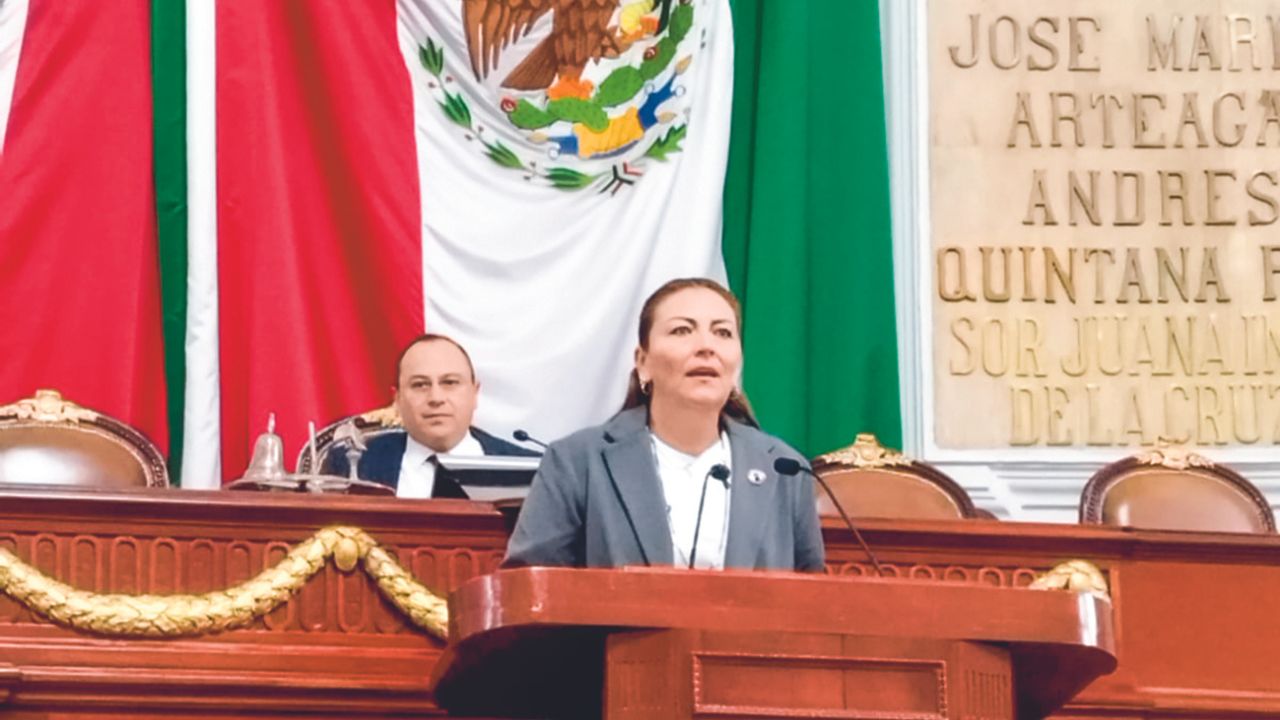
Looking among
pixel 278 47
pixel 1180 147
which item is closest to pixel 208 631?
pixel 278 47

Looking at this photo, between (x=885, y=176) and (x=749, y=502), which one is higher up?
(x=885, y=176)

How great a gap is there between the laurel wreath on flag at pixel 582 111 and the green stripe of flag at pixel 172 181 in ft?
2.24

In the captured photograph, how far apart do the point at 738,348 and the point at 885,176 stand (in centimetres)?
303

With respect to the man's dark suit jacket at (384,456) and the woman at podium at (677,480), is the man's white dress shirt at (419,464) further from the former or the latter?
the woman at podium at (677,480)

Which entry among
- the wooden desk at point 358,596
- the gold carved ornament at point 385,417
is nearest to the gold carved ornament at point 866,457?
the wooden desk at point 358,596

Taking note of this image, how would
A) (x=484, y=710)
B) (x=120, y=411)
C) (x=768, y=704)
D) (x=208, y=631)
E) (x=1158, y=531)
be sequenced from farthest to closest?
(x=120, y=411) → (x=1158, y=531) → (x=208, y=631) → (x=484, y=710) → (x=768, y=704)

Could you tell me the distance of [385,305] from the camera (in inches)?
254

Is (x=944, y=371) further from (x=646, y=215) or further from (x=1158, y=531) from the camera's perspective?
(x=1158, y=531)

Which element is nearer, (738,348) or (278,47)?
(738,348)

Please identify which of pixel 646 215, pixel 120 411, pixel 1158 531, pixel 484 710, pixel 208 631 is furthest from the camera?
pixel 646 215

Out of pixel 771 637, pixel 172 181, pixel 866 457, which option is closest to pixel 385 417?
pixel 172 181

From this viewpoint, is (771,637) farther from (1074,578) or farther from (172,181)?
(172,181)

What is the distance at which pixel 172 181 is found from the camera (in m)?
6.46

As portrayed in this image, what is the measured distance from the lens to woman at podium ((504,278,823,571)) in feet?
11.8
